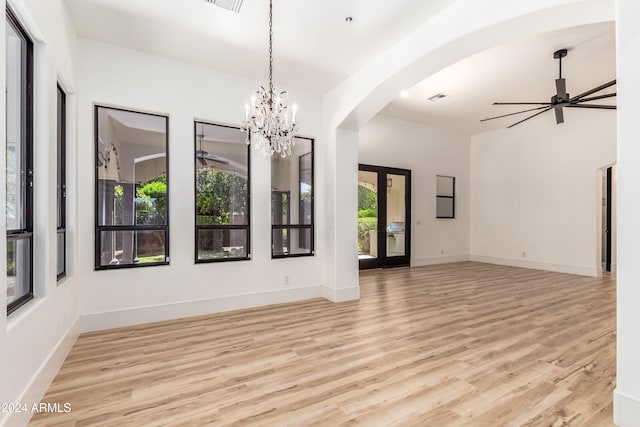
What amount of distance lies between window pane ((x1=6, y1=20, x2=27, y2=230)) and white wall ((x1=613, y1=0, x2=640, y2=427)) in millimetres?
3818

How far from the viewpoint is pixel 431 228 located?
8.30 m

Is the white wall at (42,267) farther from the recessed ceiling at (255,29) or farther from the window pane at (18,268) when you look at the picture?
the recessed ceiling at (255,29)

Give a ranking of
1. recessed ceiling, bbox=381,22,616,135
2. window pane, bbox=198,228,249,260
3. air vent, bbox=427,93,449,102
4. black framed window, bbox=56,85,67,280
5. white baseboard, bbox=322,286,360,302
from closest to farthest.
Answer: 1. black framed window, bbox=56,85,67,280
2. recessed ceiling, bbox=381,22,616,135
3. window pane, bbox=198,228,249,260
4. white baseboard, bbox=322,286,360,302
5. air vent, bbox=427,93,449,102

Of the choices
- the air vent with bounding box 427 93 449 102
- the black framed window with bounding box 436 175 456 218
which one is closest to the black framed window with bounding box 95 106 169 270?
the air vent with bounding box 427 93 449 102

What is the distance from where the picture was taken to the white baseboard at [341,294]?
480 centimetres

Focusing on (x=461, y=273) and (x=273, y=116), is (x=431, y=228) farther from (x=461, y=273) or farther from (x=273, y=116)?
(x=273, y=116)

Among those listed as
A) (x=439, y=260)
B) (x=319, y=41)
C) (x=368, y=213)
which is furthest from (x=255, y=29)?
(x=439, y=260)

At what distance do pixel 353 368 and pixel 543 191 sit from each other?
712 cm

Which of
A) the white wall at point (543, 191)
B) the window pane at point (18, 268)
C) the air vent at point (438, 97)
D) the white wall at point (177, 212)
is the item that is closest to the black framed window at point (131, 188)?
the white wall at point (177, 212)

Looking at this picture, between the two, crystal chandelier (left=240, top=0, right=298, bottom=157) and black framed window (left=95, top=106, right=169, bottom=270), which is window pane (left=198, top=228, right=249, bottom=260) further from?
crystal chandelier (left=240, top=0, right=298, bottom=157)

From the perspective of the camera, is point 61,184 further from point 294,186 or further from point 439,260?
point 439,260

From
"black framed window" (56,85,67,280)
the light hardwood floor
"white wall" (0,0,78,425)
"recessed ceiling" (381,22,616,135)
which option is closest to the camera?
"white wall" (0,0,78,425)

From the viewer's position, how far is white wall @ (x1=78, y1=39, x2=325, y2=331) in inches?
141

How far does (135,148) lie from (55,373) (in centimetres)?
251
